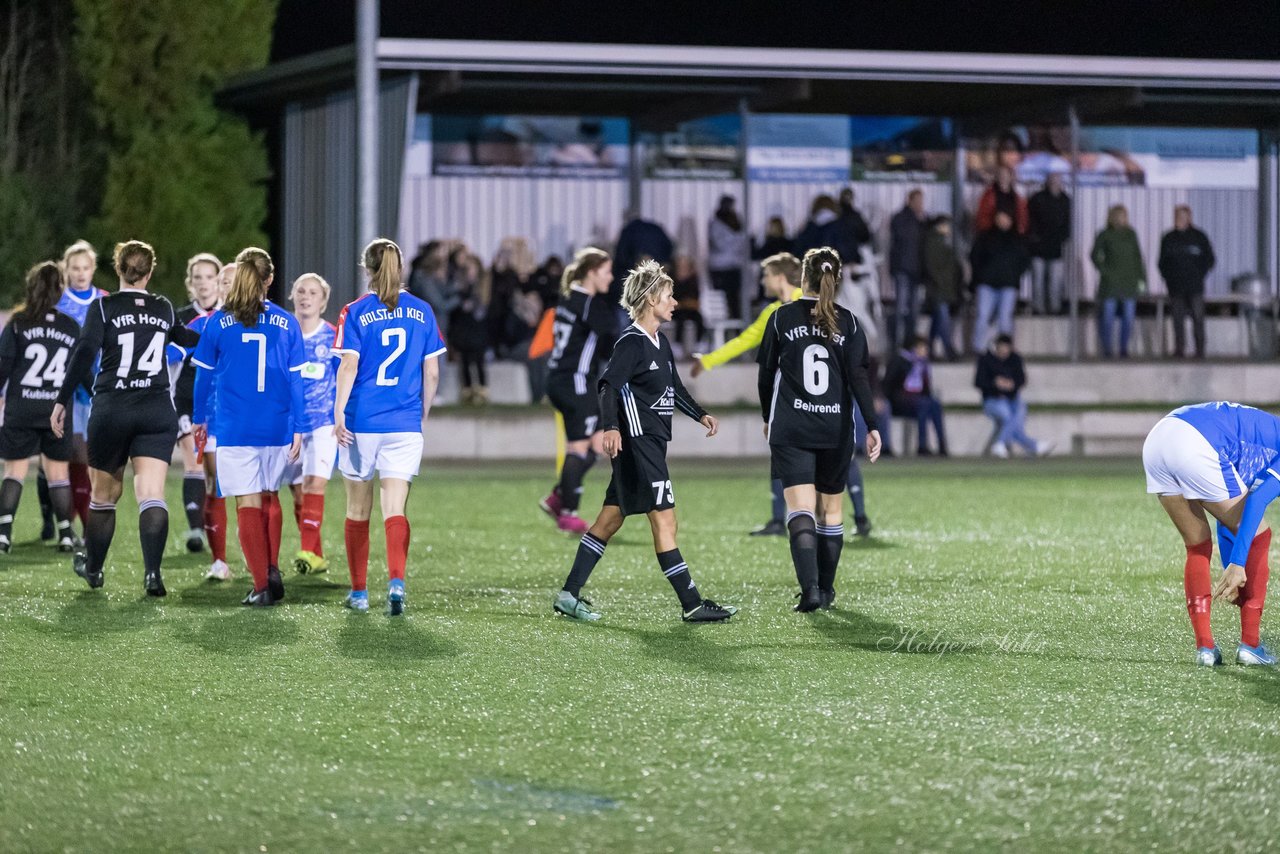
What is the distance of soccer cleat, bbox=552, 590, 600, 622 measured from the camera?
896cm

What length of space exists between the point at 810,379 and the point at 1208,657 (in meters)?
2.50

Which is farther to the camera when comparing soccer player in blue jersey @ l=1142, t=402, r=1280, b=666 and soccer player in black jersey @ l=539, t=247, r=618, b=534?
soccer player in black jersey @ l=539, t=247, r=618, b=534

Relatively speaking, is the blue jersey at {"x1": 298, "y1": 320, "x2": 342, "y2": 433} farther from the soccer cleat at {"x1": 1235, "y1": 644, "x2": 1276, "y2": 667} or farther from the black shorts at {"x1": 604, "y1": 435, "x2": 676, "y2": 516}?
the soccer cleat at {"x1": 1235, "y1": 644, "x2": 1276, "y2": 667}

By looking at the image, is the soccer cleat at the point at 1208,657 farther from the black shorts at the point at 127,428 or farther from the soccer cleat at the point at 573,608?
the black shorts at the point at 127,428

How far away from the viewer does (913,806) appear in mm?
5363

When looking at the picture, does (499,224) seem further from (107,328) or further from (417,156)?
(107,328)

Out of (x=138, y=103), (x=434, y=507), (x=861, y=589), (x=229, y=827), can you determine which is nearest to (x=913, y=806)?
(x=229, y=827)

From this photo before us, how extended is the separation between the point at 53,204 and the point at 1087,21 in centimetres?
1419

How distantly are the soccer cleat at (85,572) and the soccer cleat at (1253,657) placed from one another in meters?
5.92

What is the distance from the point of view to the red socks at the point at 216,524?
10.6 meters

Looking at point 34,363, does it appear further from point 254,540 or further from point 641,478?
point 641,478

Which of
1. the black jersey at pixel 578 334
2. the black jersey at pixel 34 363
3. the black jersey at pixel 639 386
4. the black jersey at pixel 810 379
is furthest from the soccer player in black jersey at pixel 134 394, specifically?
the black jersey at pixel 578 334

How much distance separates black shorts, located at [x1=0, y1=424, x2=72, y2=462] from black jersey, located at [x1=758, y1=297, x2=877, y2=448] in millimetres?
4858

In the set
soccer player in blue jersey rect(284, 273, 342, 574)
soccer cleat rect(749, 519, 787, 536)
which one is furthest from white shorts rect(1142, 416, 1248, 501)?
soccer cleat rect(749, 519, 787, 536)
